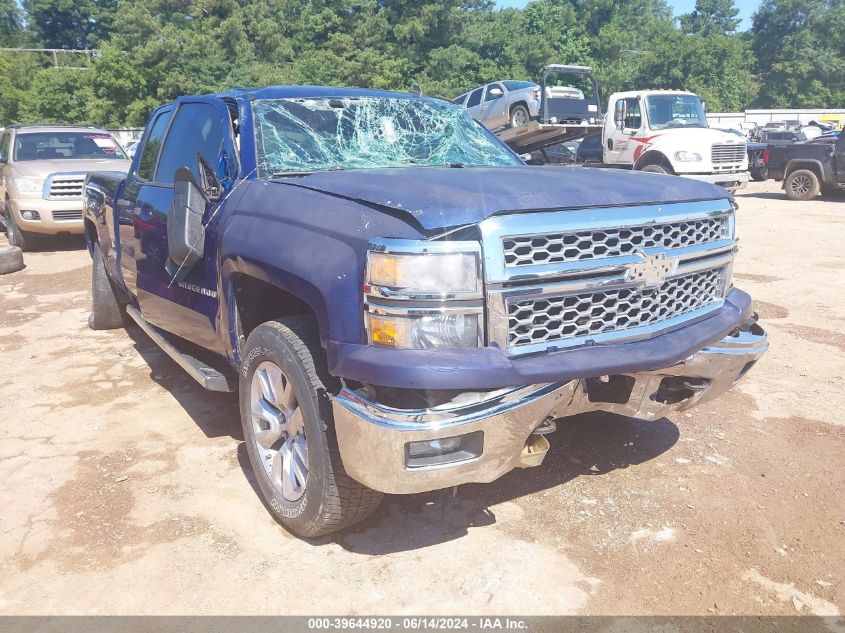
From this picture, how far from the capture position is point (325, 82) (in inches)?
1312

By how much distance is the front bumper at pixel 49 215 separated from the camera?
968 centimetres

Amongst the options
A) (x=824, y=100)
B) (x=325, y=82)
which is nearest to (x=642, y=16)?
(x=824, y=100)

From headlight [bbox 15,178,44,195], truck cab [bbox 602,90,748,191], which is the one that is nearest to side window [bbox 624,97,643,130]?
truck cab [bbox 602,90,748,191]

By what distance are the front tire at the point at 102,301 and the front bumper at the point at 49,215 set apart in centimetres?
441

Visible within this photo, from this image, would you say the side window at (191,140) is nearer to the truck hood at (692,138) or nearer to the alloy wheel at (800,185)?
the truck hood at (692,138)

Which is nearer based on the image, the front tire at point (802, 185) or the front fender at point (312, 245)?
the front fender at point (312, 245)

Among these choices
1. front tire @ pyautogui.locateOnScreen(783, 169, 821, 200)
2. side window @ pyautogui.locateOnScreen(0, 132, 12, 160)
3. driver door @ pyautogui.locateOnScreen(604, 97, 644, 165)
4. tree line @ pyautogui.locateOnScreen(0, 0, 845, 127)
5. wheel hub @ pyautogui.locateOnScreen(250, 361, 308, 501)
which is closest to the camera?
wheel hub @ pyautogui.locateOnScreen(250, 361, 308, 501)

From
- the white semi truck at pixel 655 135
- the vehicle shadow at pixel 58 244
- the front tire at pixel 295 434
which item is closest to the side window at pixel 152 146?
the front tire at pixel 295 434

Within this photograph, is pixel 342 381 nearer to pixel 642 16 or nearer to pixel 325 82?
pixel 325 82

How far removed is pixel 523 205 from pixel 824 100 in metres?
64.8

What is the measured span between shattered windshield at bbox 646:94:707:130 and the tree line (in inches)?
504

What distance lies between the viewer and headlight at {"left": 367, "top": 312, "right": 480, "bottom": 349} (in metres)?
2.28

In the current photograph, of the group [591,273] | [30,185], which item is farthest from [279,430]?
[30,185]

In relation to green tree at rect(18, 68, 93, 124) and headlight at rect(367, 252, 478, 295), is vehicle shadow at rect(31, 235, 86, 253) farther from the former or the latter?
green tree at rect(18, 68, 93, 124)
